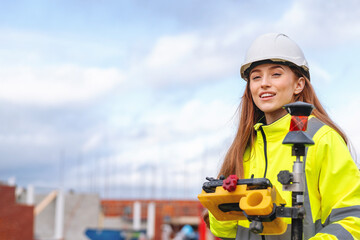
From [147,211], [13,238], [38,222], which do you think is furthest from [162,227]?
[13,238]

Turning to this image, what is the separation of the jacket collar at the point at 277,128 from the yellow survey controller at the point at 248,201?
0.37 metres

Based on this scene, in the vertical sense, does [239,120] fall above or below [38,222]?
above

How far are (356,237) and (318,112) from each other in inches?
24.3

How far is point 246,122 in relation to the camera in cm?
262

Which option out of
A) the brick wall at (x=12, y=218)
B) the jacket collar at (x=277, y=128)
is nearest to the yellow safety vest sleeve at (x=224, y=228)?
the jacket collar at (x=277, y=128)

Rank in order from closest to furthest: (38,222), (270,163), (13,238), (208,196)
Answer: (208,196), (270,163), (13,238), (38,222)

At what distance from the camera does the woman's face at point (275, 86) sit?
7.89 feet

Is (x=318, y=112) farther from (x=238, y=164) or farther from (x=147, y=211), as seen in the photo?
(x=147, y=211)

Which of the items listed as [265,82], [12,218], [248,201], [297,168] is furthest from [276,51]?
[12,218]

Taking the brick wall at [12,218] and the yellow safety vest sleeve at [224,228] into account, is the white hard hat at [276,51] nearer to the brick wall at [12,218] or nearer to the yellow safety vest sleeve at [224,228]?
the yellow safety vest sleeve at [224,228]

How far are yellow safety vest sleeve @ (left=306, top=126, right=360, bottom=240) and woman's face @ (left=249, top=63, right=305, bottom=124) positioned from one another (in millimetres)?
264

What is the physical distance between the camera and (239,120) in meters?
2.67

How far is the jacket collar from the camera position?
234 cm

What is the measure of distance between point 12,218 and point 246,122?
1742cm
